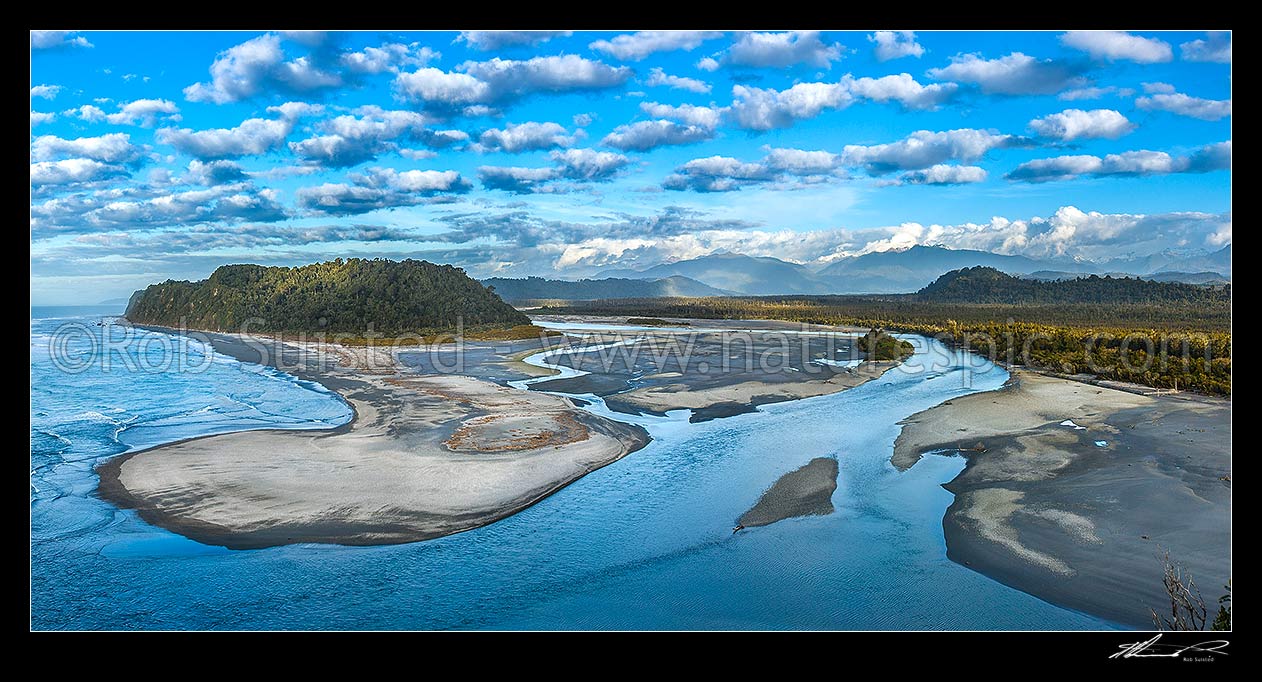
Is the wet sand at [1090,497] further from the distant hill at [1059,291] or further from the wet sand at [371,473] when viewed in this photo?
the distant hill at [1059,291]

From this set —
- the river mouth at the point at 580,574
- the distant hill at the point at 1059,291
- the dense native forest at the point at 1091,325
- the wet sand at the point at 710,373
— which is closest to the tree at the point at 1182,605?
the river mouth at the point at 580,574

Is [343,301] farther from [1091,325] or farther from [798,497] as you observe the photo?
[1091,325]

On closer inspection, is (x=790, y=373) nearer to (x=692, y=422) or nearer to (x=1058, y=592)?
(x=692, y=422)

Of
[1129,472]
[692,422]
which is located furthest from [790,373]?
[1129,472]

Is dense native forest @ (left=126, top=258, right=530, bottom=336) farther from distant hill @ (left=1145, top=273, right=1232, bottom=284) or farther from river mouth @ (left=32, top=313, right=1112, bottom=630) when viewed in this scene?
distant hill @ (left=1145, top=273, right=1232, bottom=284)
